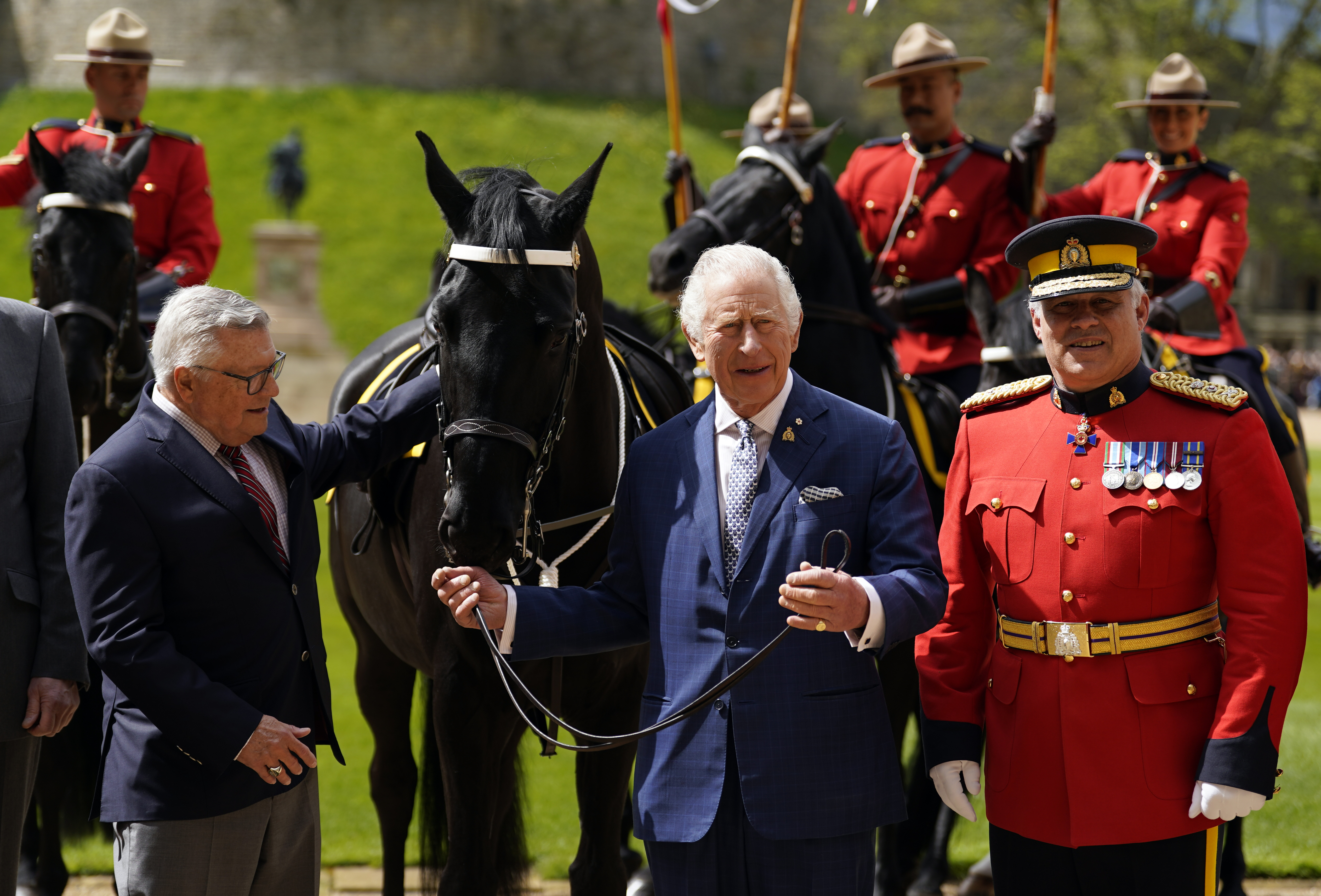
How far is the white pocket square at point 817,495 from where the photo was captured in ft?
9.25

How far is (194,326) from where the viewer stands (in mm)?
2992

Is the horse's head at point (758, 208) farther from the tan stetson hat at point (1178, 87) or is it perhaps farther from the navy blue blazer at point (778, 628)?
the navy blue blazer at point (778, 628)

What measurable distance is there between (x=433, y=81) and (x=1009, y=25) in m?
19.8

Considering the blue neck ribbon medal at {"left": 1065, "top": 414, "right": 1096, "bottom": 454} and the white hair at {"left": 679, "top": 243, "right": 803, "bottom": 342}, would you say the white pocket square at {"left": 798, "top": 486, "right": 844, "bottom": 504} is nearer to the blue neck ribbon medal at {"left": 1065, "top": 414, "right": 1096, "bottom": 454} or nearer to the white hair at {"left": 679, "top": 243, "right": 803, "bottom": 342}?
the white hair at {"left": 679, "top": 243, "right": 803, "bottom": 342}

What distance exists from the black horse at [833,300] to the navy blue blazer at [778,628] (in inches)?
83.2

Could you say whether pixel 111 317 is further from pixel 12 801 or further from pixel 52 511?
pixel 12 801

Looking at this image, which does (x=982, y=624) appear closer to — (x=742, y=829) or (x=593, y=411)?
(x=742, y=829)

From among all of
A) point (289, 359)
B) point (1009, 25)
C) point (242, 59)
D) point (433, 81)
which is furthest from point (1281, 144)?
point (242, 59)

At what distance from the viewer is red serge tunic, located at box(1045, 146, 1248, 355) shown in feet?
18.9

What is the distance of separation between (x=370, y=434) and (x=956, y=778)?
66.2 inches

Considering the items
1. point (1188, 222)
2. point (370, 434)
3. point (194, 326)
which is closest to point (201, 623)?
point (194, 326)

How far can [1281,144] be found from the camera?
29031mm

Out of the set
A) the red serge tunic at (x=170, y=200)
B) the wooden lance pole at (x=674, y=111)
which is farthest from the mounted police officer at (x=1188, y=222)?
the red serge tunic at (x=170, y=200)

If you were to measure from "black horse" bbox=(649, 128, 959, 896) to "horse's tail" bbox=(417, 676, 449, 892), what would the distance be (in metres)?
1.57
